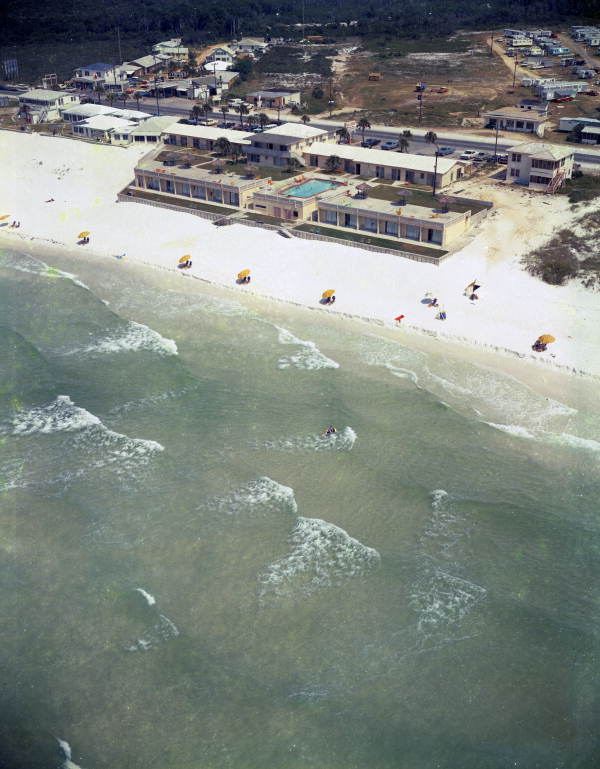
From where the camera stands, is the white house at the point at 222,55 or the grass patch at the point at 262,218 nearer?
the grass patch at the point at 262,218

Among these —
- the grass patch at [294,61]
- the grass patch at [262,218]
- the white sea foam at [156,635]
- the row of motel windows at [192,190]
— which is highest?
the grass patch at [294,61]

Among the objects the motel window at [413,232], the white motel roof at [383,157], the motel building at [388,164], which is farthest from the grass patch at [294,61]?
the motel window at [413,232]

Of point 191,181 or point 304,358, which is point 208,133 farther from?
point 304,358

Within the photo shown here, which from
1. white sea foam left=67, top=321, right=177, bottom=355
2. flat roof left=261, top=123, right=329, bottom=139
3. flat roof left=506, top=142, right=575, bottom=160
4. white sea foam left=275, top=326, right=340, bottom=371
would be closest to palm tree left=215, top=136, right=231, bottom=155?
flat roof left=261, top=123, right=329, bottom=139

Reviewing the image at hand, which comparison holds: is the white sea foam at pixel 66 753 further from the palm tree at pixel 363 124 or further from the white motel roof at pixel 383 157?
the palm tree at pixel 363 124

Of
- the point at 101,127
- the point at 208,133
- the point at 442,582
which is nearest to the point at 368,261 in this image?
the point at 442,582

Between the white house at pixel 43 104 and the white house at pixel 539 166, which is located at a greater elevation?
the white house at pixel 43 104

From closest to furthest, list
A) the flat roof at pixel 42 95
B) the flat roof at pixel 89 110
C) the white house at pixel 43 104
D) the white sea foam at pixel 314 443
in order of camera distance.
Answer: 1. the white sea foam at pixel 314 443
2. the flat roof at pixel 89 110
3. the white house at pixel 43 104
4. the flat roof at pixel 42 95
